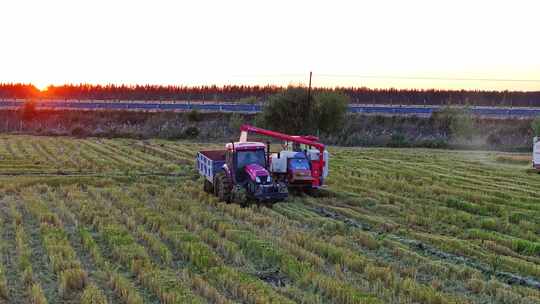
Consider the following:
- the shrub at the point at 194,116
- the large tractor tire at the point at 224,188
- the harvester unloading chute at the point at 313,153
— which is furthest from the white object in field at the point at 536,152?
the shrub at the point at 194,116

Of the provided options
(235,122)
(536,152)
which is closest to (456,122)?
(235,122)

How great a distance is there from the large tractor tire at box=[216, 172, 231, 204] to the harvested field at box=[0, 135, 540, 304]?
41cm

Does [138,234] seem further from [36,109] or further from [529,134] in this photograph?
[36,109]

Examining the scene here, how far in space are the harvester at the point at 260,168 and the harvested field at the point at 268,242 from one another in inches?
21.8

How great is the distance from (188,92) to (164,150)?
54071 mm

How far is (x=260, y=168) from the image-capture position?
18391 mm

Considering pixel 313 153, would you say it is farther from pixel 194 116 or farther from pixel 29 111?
pixel 29 111

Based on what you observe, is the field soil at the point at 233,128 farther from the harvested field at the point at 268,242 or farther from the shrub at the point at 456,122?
the harvested field at the point at 268,242

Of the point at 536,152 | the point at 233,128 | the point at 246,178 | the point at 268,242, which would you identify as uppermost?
the point at 536,152

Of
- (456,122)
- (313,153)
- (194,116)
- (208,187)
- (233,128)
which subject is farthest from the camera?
(194,116)

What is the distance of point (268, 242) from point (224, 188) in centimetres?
575

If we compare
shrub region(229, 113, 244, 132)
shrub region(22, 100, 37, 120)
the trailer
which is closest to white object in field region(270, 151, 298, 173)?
the trailer

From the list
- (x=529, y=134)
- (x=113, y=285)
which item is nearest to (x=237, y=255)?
(x=113, y=285)

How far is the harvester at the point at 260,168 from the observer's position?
713 inches
